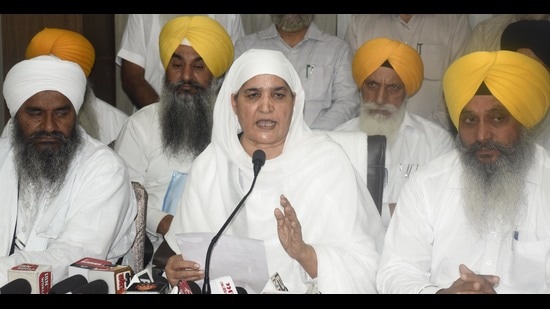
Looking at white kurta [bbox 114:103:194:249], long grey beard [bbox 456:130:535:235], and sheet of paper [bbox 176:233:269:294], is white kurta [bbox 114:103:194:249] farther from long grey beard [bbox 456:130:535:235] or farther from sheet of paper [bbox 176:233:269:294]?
long grey beard [bbox 456:130:535:235]

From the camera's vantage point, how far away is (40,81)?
3.79 meters

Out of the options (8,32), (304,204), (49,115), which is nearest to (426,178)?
(304,204)

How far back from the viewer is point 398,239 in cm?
322

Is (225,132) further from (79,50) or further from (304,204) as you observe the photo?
(79,50)

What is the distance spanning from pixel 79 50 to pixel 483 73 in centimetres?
342

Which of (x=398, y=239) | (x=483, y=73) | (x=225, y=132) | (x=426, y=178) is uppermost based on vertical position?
(x=483, y=73)

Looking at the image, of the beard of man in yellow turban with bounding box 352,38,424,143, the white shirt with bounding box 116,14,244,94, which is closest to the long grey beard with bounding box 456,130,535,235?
the beard of man in yellow turban with bounding box 352,38,424,143

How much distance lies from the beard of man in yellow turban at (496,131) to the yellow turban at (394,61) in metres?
1.80

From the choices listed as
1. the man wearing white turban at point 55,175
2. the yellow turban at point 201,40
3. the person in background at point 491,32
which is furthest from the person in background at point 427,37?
the man wearing white turban at point 55,175

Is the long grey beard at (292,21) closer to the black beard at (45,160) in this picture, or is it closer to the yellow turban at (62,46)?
the yellow turban at (62,46)

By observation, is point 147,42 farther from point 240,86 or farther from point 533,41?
point 533,41

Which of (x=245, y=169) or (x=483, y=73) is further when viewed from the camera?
(x=245, y=169)

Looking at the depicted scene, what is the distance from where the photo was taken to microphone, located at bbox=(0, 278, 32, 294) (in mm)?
2553

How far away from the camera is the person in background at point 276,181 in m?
3.37
